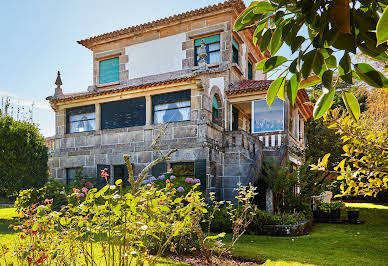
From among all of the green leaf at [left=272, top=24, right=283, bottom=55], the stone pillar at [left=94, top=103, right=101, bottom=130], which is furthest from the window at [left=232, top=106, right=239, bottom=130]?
the green leaf at [left=272, top=24, right=283, bottom=55]

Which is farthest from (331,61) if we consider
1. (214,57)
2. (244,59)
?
(244,59)

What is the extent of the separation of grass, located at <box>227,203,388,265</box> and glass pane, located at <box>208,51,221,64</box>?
8.11m

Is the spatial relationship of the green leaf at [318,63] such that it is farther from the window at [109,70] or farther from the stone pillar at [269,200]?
the window at [109,70]

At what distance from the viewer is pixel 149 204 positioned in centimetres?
321

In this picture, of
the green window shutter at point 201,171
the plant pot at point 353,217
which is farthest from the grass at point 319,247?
the green window shutter at point 201,171

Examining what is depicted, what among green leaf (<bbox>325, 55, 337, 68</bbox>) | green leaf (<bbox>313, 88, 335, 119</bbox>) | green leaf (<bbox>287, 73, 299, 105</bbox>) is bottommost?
green leaf (<bbox>313, 88, 335, 119</bbox>)

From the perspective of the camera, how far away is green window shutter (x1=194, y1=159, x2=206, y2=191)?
10936 millimetres

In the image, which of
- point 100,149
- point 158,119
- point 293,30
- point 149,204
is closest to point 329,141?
point 158,119

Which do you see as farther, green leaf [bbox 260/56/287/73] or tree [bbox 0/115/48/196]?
tree [bbox 0/115/48/196]

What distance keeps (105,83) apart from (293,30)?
1677 cm

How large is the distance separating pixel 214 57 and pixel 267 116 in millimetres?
3607

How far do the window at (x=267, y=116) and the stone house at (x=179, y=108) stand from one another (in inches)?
1.8

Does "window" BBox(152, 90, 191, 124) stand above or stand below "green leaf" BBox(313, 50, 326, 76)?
above

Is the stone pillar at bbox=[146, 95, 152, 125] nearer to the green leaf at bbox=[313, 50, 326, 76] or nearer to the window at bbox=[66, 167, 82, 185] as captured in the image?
the window at bbox=[66, 167, 82, 185]
